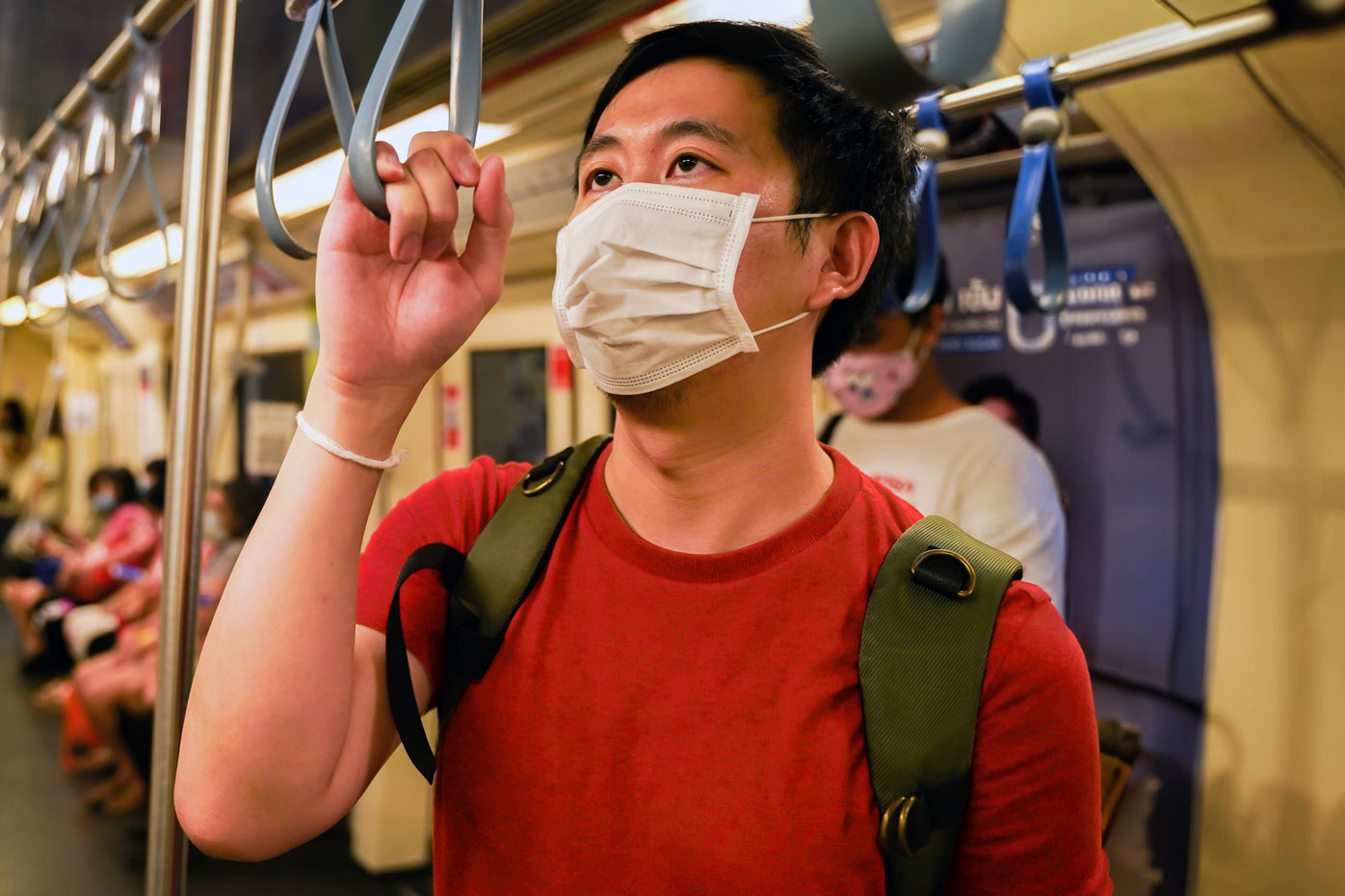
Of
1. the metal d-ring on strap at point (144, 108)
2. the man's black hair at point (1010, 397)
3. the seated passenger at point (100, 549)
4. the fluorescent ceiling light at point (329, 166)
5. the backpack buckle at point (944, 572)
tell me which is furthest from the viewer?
the seated passenger at point (100, 549)

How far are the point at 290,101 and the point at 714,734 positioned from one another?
774 millimetres

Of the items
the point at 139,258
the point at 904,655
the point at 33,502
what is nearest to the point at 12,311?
the point at 139,258

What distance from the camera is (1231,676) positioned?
179cm

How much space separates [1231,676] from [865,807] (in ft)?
4.47

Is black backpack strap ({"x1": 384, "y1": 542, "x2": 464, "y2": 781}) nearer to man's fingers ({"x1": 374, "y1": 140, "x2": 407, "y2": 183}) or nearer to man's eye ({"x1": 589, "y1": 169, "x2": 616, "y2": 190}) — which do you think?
man's fingers ({"x1": 374, "y1": 140, "x2": 407, "y2": 183})

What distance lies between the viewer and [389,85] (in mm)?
641

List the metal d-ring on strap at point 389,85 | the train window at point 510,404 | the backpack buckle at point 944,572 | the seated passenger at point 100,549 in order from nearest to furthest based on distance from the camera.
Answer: the metal d-ring on strap at point 389,85 < the backpack buckle at point 944,572 < the train window at point 510,404 < the seated passenger at point 100,549

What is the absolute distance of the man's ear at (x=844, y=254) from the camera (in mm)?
1091

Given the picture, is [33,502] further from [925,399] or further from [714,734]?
[714,734]

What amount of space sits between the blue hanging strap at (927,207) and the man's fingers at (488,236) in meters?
0.84

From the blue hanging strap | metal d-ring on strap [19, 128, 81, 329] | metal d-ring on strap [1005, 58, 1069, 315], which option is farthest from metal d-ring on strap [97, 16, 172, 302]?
metal d-ring on strap [1005, 58, 1069, 315]

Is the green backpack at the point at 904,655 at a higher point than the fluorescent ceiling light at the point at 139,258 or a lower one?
lower

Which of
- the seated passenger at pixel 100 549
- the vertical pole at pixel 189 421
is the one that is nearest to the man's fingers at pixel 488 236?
the vertical pole at pixel 189 421

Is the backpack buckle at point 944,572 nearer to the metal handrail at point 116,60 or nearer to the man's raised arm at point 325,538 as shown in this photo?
the man's raised arm at point 325,538
